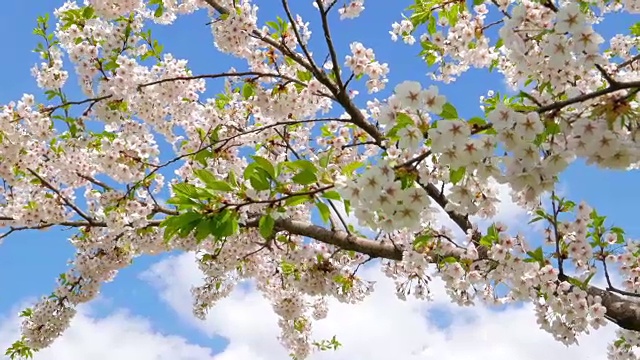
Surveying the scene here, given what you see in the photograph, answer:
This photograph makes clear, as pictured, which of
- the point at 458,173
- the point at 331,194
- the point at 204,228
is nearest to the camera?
the point at 458,173

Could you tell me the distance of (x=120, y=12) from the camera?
585cm

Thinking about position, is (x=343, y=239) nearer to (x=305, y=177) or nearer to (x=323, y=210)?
(x=323, y=210)

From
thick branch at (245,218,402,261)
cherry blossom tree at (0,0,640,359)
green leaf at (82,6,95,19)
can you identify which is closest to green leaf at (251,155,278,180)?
cherry blossom tree at (0,0,640,359)

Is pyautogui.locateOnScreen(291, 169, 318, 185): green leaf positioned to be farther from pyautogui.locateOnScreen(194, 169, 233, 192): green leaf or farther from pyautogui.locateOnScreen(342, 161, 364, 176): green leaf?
pyautogui.locateOnScreen(194, 169, 233, 192): green leaf

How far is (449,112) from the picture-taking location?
2414 mm

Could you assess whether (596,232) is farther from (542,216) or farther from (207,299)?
(207,299)

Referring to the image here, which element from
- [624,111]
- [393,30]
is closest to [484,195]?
[624,111]

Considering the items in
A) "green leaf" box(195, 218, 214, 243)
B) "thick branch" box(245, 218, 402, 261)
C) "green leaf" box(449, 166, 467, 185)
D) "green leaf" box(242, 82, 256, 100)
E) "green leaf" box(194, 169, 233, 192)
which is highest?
"green leaf" box(242, 82, 256, 100)

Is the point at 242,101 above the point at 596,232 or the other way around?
above

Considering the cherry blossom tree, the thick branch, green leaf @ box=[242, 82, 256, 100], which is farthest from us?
green leaf @ box=[242, 82, 256, 100]

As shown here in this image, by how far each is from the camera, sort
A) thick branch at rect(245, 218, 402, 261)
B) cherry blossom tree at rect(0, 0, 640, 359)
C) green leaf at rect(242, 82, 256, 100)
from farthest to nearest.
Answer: green leaf at rect(242, 82, 256, 100) → thick branch at rect(245, 218, 402, 261) → cherry blossom tree at rect(0, 0, 640, 359)

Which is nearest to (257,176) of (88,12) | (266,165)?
(266,165)

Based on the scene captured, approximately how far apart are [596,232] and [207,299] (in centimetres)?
557

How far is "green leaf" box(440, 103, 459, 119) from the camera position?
2.41 metres
